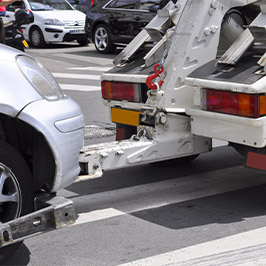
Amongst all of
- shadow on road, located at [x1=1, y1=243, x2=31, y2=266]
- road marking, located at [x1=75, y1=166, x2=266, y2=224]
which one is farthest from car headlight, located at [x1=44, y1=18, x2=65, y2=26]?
shadow on road, located at [x1=1, y1=243, x2=31, y2=266]

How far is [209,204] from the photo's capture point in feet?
18.6

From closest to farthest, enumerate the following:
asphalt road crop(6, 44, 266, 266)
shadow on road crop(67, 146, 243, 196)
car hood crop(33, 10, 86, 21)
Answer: asphalt road crop(6, 44, 266, 266)
shadow on road crop(67, 146, 243, 196)
car hood crop(33, 10, 86, 21)

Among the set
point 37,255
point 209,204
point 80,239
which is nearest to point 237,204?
point 209,204

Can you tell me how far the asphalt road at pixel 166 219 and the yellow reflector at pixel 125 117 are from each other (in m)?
0.55

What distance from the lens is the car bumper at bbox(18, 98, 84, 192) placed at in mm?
4145

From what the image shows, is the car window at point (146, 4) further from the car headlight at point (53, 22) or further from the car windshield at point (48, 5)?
the car windshield at point (48, 5)

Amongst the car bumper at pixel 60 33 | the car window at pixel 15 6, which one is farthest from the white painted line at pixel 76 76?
the car window at pixel 15 6

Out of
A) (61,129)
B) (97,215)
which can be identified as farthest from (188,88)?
(61,129)

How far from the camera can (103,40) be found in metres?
18.6

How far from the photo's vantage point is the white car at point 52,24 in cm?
2036

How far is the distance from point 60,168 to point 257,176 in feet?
8.74

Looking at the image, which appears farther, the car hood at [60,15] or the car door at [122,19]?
the car hood at [60,15]

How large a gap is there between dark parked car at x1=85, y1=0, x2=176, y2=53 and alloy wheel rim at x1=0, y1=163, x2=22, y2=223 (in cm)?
1255

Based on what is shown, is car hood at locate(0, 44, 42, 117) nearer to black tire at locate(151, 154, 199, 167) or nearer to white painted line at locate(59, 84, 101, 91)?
black tire at locate(151, 154, 199, 167)
